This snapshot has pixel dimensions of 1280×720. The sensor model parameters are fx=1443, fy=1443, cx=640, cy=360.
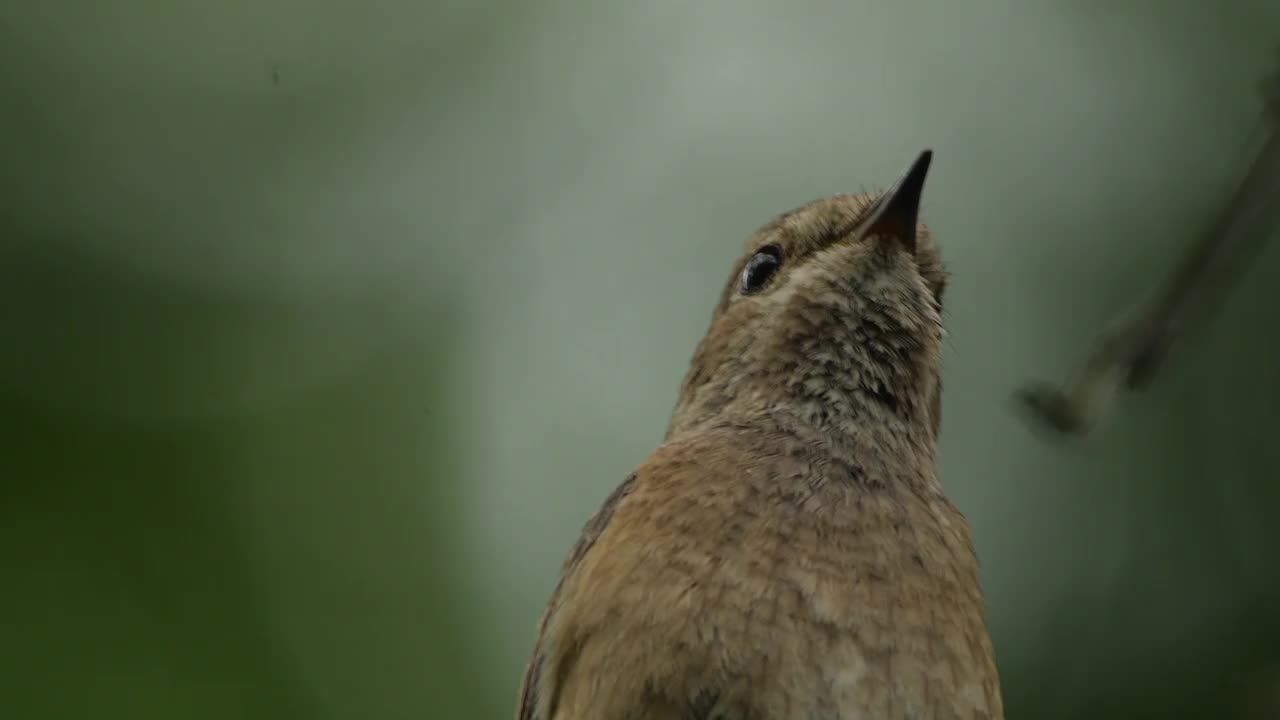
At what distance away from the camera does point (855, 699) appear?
3.00 metres

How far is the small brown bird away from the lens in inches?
118

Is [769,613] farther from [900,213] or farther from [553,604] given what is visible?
[900,213]

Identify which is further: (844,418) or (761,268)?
(761,268)

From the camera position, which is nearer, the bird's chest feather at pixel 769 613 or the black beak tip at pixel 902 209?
the bird's chest feather at pixel 769 613

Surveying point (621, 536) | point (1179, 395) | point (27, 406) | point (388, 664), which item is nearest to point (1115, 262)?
point (1179, 395)

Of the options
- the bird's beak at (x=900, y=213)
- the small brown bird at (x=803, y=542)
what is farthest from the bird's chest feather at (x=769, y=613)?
the bird's beak at (x=900, y=213)

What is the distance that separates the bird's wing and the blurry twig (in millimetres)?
1202

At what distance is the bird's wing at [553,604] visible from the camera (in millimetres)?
3463

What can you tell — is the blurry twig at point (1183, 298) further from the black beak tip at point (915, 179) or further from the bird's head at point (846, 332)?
the black beak tip at point (915, 179)

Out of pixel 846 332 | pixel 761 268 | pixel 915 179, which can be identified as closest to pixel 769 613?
pixel 846 332

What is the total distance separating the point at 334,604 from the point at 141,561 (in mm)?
1704

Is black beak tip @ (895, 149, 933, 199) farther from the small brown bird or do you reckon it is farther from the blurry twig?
the blurry twig

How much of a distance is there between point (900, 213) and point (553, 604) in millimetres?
1490

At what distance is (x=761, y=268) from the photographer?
178 inches
